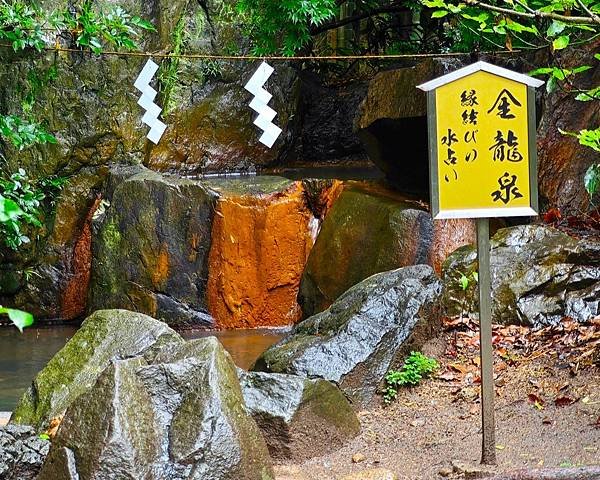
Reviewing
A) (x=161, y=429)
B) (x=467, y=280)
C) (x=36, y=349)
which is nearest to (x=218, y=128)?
(x=36, y=349)

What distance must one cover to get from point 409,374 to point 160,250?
4.85 meters

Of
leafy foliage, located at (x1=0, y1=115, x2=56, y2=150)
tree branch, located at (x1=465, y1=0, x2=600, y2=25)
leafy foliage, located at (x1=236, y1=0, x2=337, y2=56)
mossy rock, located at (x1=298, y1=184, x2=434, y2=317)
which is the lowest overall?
mossy rock, located at (x1=298, y1=184, x2=434, y2=317)

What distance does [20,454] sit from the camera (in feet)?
13.8

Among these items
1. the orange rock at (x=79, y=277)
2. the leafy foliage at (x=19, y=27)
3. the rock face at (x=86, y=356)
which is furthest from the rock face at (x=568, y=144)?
the orange rock at (x=79, y=277)

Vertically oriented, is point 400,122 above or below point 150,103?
below

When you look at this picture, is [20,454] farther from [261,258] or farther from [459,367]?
[261,258]

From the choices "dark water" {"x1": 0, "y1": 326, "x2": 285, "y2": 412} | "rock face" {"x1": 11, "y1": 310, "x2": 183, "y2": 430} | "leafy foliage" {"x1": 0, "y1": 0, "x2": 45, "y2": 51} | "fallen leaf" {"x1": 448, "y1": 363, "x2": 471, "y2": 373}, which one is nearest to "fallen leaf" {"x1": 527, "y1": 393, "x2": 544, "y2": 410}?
"fallen leaf" {"x1": 448, "y1": 363, "x2": 471, "y2": 373}

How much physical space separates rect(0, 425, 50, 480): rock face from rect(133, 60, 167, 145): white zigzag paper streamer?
7.09 m

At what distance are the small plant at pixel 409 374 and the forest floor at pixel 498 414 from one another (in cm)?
5

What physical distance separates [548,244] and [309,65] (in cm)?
765

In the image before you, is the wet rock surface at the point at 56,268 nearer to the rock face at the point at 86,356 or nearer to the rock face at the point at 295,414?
the rock face at the point at 86,356

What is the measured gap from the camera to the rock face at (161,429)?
359 cm

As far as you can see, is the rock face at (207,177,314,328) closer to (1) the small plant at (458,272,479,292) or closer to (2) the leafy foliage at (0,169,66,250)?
(2) the leafy foliage at (0,169,66,250)

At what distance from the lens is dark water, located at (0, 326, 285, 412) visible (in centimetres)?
746
